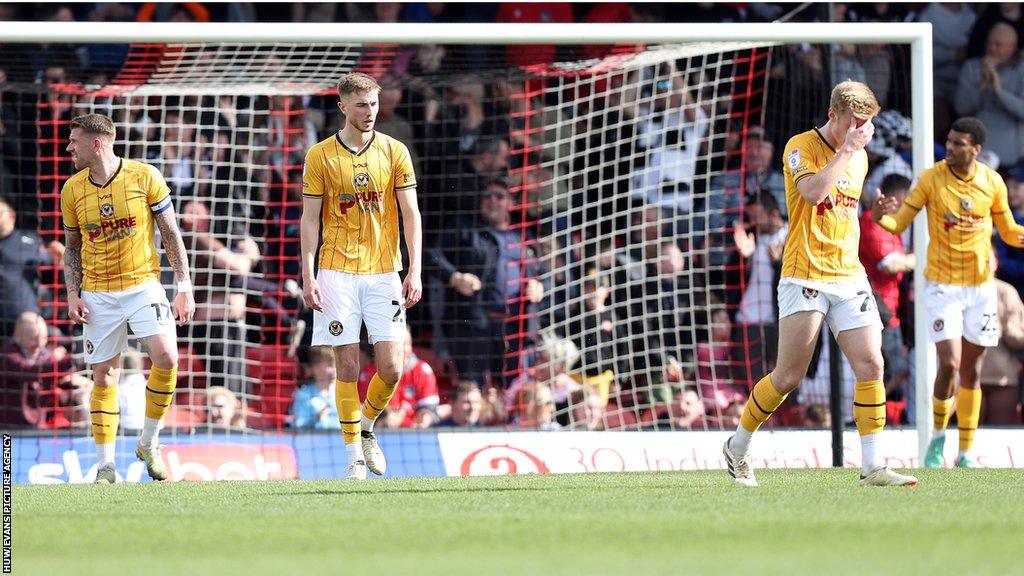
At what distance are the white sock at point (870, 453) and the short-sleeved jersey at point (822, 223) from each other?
32.7 inches

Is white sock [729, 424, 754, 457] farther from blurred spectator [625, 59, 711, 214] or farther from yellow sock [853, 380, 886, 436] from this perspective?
blurred spectator [625, 59, 711, 214]

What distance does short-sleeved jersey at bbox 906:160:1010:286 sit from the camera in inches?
409

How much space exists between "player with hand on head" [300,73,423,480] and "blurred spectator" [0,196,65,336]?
4.44 metres

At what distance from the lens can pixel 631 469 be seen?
11.0m

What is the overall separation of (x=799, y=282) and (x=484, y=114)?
6.82 meters

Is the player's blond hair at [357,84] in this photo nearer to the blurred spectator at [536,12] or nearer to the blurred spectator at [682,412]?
the blurred spectator at [682,412]

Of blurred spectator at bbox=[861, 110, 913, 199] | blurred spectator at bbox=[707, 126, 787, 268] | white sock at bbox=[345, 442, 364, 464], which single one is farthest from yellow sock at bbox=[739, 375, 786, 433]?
blurred spectator at bbox=[861, 110, 913, 199]

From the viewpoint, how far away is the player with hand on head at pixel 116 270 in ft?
30.0

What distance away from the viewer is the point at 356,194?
28.8 ft

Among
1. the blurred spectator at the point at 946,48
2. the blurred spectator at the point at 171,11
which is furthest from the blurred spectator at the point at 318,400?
the blurred spectator at the point at 946,48

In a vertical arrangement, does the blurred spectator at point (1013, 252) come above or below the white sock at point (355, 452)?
above

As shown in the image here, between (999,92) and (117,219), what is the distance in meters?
8.66

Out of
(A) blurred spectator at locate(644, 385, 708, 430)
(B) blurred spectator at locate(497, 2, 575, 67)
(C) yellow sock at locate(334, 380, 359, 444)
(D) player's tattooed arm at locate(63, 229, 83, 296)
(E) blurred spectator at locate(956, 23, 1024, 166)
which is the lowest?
(A) blurred spectator at locate(644, 385, 708, 430)

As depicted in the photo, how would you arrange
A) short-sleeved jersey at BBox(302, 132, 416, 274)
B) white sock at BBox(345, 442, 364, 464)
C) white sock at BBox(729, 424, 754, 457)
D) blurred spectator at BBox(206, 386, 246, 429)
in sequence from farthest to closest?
blurred spectator at BBox(206, 386, 246, 429)
white sock at BBox(345, 442, 364, 464)
short-sleeved jersey at BBox(302, 132, 416, 274)
white sock at BBox(729, 424, 754, 457)
